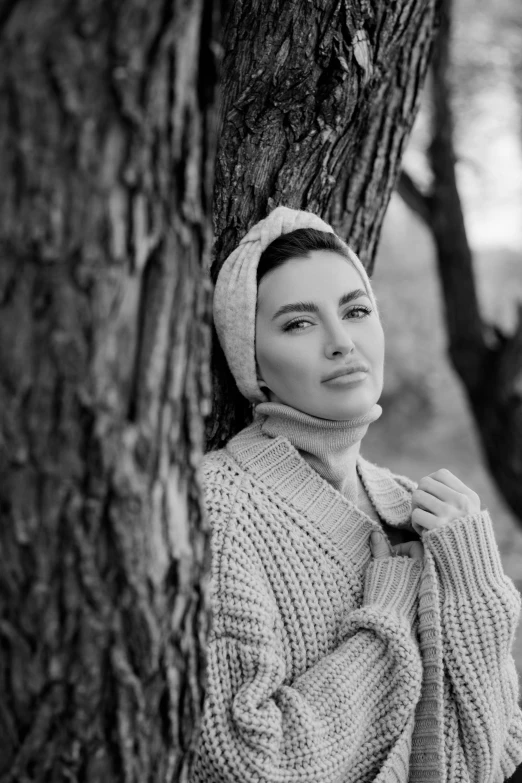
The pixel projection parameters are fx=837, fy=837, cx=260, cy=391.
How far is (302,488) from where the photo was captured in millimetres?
2154

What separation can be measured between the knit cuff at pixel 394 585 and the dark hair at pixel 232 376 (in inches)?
23.1

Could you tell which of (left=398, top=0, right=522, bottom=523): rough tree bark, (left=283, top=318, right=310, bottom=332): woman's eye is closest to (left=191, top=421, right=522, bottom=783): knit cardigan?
(left=283, top=318, right=310, bottom=332): woman's eye

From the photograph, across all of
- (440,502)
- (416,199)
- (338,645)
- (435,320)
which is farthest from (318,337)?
(435,320)

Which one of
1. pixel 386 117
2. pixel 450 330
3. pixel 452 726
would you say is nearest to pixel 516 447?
pixel 450 330

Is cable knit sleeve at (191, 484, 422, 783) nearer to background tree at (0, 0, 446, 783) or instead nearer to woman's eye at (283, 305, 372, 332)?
background tree at (0, 0, 446, 783)

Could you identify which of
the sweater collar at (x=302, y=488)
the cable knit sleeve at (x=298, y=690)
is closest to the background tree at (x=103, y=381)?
the cable knit sleeve at (x=298, y=690)

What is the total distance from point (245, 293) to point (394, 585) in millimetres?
833

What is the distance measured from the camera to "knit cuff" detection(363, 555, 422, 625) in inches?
80.6

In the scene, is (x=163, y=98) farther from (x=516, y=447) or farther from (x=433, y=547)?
(x=516, y=447)

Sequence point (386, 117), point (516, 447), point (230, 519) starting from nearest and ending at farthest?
point (230, 519)
point (386, 117)
point (516, 447)

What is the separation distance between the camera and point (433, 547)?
208 centimetres

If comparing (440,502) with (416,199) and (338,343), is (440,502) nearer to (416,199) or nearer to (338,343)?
(338,343)

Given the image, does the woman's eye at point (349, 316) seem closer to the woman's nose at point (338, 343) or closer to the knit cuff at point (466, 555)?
the woman's nose at point (338, 343)

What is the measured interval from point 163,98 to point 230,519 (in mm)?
1086
